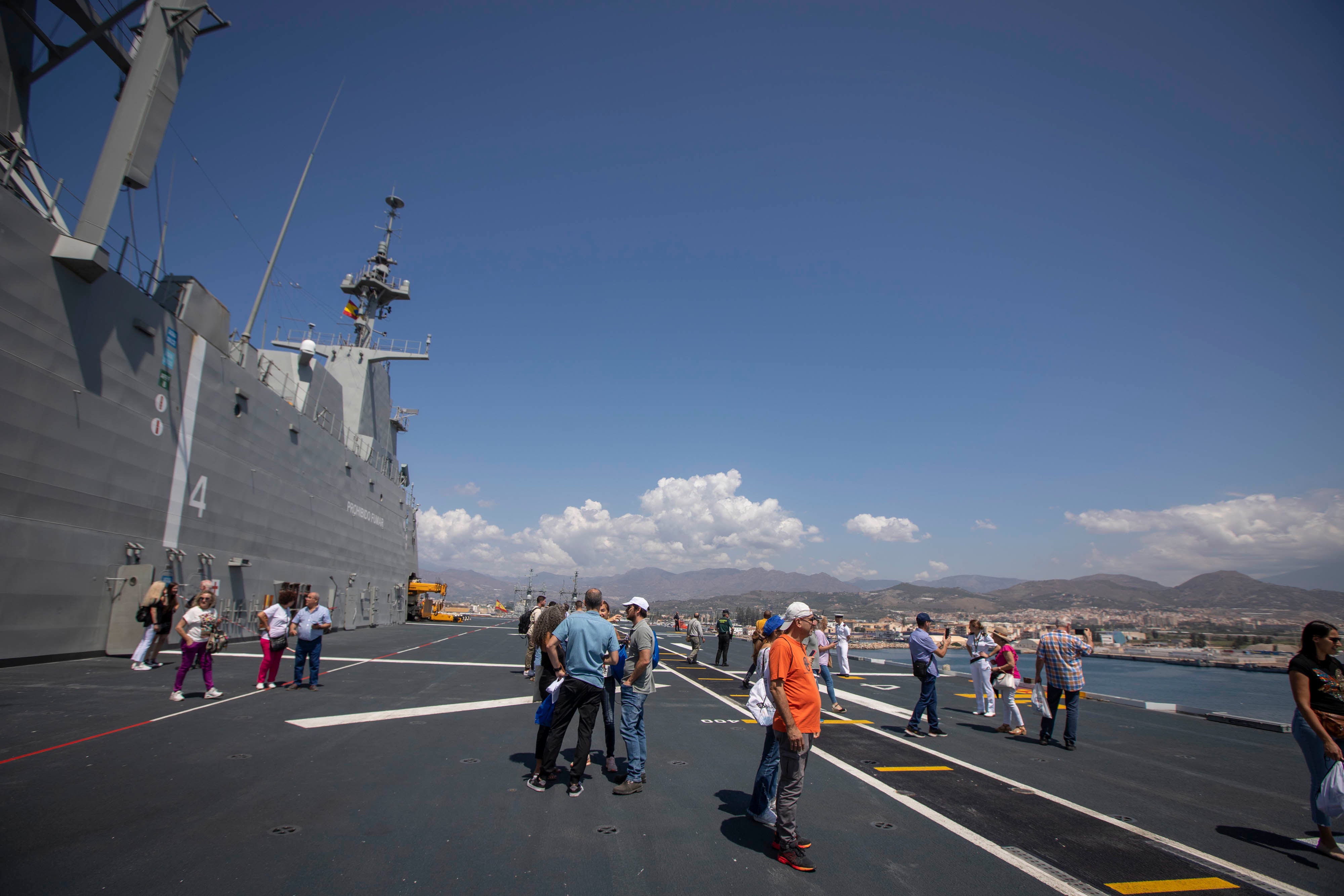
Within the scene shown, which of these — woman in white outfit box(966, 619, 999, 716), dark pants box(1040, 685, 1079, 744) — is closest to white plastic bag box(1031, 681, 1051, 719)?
dark pants box(1040, 685, 1079, 744)

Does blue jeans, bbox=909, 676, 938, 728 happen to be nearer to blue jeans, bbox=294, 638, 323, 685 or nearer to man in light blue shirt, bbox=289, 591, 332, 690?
man in light blue shirt, bbox=289, 591, 332, 690

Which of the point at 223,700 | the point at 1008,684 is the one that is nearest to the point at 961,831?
the point at 1008,684

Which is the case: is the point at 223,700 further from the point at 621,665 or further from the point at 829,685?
the point at 829,685

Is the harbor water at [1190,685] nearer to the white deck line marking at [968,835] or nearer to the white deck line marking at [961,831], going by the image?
the white deck line marking at [961,831]

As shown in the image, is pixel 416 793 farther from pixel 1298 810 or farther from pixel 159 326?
pixel 159 326

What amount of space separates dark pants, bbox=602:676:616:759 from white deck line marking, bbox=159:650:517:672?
32.3 feet

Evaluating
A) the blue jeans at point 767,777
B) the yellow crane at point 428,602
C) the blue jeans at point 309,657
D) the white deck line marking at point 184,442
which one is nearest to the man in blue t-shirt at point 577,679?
the blue jeans at point 767,777

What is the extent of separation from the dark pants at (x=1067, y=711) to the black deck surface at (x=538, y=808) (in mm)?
339

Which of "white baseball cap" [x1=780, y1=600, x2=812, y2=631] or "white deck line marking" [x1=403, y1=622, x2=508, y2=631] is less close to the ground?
"white baseball cap" [x1=780, y1=600, x2=812, y2=631]

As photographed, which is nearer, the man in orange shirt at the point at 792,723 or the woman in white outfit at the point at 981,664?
the man in orange shirt at the point at 792,723

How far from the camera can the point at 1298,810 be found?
5578 millimetres

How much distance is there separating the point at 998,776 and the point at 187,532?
18610 millimetres

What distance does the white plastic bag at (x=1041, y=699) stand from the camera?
8312 mm

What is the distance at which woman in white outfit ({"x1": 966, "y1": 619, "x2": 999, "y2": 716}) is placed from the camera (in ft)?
33.2
